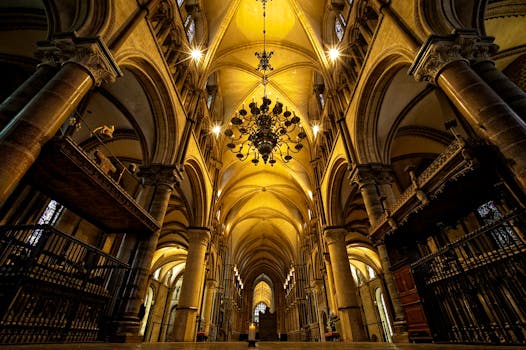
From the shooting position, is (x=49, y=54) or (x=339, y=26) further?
(x=339, y=26)

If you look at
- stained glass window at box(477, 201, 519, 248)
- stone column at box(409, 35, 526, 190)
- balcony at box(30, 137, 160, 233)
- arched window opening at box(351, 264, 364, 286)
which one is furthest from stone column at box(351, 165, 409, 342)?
arched window opening at box(351, 264, 364, 286)

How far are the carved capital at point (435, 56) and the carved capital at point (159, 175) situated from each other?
761 cm

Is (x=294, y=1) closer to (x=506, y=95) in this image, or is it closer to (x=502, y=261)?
(x=506, y=95)

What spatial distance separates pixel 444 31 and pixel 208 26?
37.8ft

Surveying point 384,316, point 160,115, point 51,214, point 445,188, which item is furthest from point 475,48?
point 384,316

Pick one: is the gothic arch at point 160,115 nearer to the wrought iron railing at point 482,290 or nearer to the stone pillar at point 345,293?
the stone pillar at point 345,293

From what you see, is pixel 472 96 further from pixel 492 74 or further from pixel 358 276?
pixel 358 276

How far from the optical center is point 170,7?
9.04 meters

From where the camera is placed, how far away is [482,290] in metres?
3.93

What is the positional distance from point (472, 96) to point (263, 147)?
5271 mm

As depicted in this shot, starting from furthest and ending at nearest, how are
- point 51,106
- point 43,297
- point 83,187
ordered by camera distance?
1. point 83,187
2. point 51,106
3. point 43,297

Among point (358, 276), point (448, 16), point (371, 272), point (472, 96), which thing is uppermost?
point (448, 16)

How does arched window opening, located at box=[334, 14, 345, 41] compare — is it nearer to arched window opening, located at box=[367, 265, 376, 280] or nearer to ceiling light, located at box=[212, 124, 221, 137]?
ceiling light, located at box=[212, 124, 221, 137]

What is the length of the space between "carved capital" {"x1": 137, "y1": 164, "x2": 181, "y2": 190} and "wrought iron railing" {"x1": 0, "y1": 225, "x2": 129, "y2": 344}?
3.27 meters
